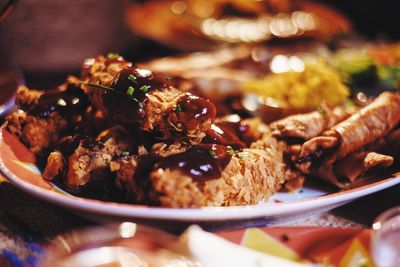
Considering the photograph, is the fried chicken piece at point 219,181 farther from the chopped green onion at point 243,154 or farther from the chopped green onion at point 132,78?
the chopped green onion at point 132,78

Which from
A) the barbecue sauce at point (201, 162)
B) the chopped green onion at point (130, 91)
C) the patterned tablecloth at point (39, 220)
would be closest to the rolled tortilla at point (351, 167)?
the patterned tablecloth at point (39, 220)

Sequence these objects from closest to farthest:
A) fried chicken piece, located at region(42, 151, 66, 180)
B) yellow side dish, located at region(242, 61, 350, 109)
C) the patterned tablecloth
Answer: the patterned tablecloth < fried chicken piece, located at region(42, 151, 66, 180) < yellow side dish, located at region(242, 61, 350, 109)

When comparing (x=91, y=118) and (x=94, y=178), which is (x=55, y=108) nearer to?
(x=91, y=118)

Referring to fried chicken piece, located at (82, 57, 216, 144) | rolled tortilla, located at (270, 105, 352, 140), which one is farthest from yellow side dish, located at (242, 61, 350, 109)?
fried chicken piece, located at (82, 57, 216, 144)

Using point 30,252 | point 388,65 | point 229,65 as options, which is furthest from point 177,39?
point 30,252

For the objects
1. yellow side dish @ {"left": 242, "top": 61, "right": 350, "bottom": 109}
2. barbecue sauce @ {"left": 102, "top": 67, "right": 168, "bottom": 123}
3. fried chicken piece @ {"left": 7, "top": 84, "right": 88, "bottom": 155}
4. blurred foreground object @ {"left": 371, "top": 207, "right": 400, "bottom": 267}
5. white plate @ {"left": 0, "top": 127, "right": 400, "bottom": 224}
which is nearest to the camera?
blurred foreground object @ {"left": 371, "top": 207, "right": 400, "bottom": 267}

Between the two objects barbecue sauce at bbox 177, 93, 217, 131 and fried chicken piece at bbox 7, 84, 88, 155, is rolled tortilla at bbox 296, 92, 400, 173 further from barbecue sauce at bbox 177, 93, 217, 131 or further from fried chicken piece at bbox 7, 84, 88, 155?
fried chicken piece at bbox 7, 84, 88, 155
